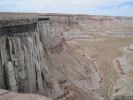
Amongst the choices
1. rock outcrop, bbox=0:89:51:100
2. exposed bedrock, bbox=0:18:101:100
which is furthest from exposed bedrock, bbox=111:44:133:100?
exposed bedrock, bbox=0:18:101:100

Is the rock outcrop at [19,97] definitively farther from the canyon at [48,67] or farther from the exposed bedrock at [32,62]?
the exposed bedrock at [32,62]

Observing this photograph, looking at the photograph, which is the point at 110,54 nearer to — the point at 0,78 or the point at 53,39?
the point at 53,39

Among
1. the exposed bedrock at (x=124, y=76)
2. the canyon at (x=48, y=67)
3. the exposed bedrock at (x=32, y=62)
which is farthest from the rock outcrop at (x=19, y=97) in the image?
the exposed bedrock at (x=32, y=62)

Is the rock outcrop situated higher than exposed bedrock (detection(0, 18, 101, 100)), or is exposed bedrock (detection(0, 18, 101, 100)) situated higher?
the rock outcrop

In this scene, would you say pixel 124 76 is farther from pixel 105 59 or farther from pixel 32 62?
pixel 105 59

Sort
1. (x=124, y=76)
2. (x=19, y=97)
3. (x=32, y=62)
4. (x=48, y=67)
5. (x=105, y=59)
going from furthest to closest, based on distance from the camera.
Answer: (x=105, y=59) < (x=48, y=67) < (x=32, y=62) < (x=124, y=76) < (x=19, y=97)

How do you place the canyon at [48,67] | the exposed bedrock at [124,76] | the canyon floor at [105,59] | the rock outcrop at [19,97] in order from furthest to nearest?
the canyon floor at [105,59] < the canyon at [48,67] < the rock outcrop at [19,97] < the exposed bedrock at [124,76]

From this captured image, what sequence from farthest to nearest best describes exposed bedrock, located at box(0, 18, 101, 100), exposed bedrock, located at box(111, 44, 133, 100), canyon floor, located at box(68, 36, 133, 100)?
canyon floor, located at box(68, 36, 133, 100)
exposed bedrock, located at box(0, 18, 101, 100)
exposed bedrock, located at box(111, 44, 133, 100)

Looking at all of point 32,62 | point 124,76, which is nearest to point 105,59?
point 32,62

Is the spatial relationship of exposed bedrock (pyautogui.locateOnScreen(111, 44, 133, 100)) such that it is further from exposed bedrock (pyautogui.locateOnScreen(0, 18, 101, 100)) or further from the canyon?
exposed bedrock (pyautogui.locateOnScreen(0, 18, 101, 100))

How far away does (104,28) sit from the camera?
335ft

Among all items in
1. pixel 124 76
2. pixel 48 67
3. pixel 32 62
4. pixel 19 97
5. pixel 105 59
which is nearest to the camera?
pixel 19 97

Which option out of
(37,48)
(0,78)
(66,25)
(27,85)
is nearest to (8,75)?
(0,78)

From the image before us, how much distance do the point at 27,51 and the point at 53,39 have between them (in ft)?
39.8
